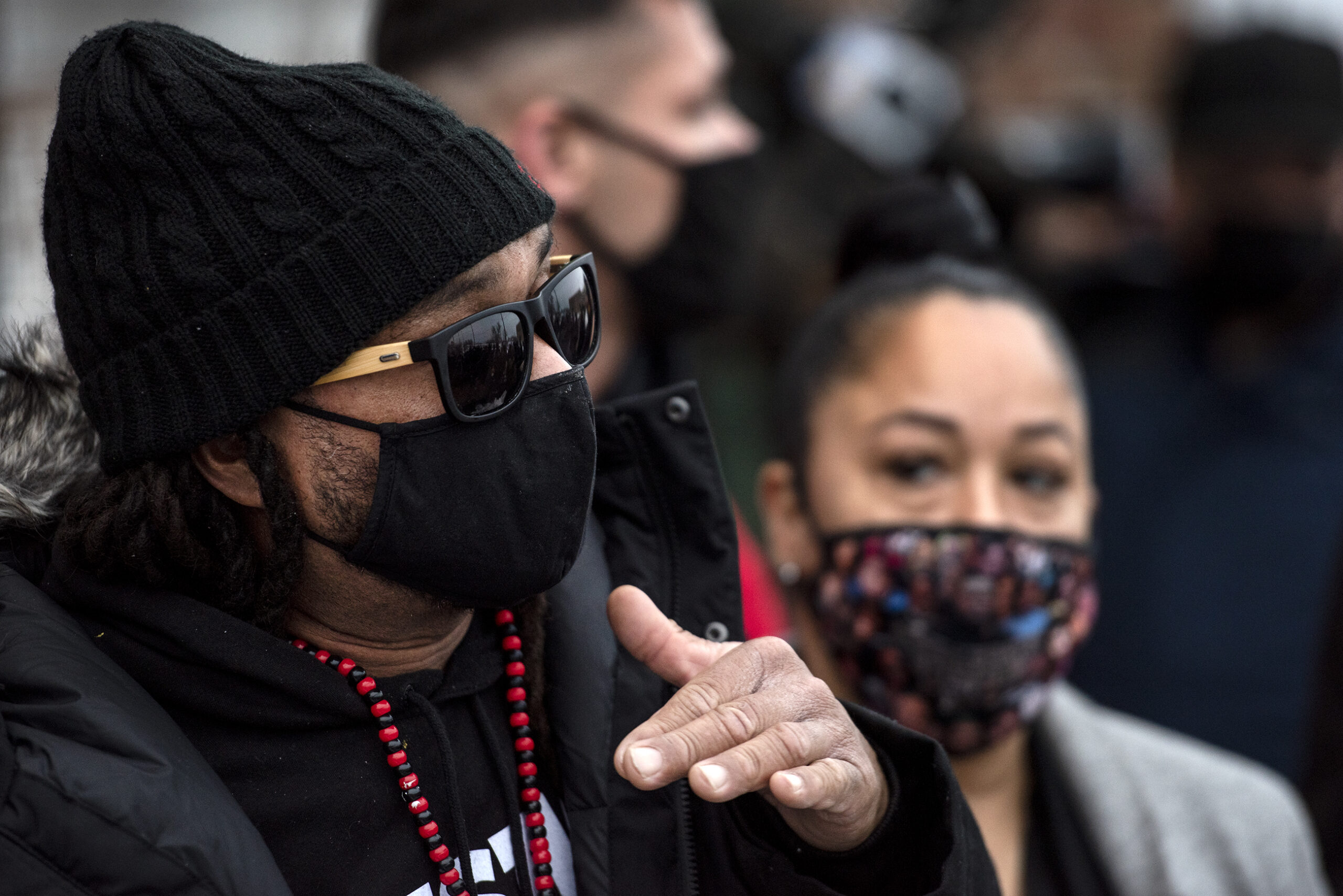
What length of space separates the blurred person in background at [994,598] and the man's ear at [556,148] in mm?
967

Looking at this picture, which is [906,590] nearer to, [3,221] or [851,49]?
[3,221]

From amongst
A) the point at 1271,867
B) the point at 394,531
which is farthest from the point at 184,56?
the point at 1271,867

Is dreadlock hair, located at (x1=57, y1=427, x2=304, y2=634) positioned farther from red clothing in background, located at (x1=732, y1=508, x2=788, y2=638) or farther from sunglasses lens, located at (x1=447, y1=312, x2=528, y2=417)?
red clothing in background, located at (x1=732, y1=508, x2=788, y2=638)

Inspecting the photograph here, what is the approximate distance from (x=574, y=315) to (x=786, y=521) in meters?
1.23

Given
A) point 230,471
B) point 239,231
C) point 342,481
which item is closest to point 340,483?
point 342,481

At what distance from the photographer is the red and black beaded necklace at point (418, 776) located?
156 centimetres

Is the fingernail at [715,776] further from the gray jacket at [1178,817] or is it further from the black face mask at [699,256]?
the black face mask at [699,256]

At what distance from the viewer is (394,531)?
5.01 ft

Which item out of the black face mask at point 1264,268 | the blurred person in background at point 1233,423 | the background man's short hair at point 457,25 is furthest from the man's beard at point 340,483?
the black face mask at point 1264,268

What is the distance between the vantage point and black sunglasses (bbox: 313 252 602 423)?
4.99ft

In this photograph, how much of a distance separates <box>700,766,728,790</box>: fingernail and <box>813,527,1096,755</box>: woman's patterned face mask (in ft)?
3.89

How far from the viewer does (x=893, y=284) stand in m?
2.86

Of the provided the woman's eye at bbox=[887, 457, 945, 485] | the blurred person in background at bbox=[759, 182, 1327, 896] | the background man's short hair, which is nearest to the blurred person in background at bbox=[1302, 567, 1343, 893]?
the blurred person in background at bbox=[759, 182, 1327, 896]

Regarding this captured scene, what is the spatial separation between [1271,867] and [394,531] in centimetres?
192
